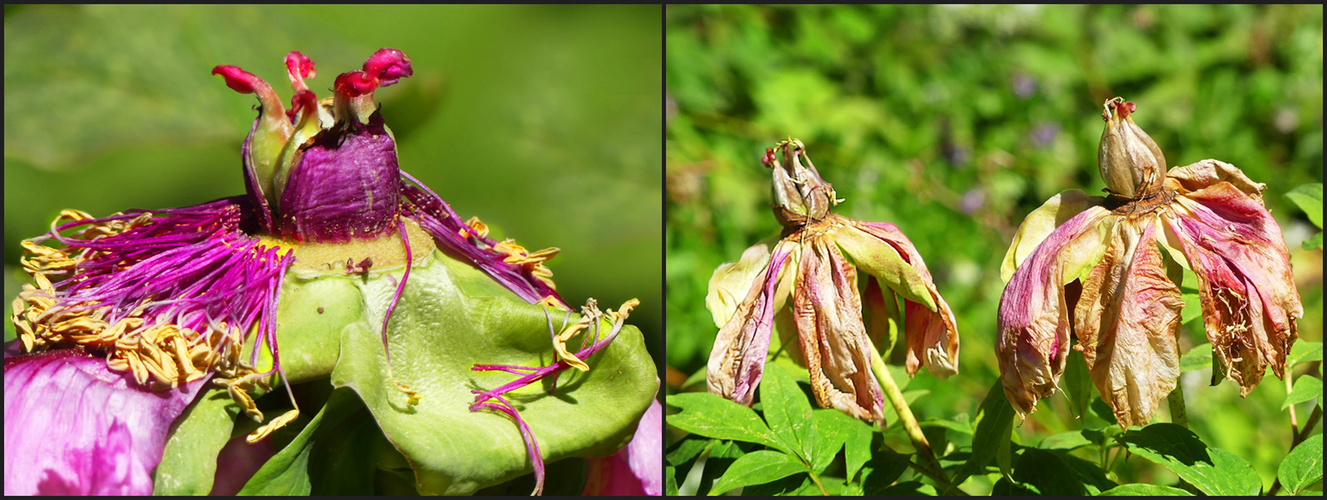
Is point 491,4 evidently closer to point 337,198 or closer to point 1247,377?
point 337,198

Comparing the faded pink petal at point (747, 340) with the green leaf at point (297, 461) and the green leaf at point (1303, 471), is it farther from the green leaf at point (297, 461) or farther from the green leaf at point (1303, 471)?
the green leaf at point (1303, 471)

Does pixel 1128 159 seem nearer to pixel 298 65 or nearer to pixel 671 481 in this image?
pixel 671 481

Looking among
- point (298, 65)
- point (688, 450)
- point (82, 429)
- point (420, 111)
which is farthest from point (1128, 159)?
point (420, 111)

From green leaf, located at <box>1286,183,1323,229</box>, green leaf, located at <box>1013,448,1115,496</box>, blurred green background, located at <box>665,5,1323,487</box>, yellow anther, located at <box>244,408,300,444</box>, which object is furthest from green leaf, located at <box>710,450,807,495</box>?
blurred green background, located at <box>665,5,1323,487</box>

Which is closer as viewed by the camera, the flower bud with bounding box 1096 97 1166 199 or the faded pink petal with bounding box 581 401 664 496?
the flower bud with bounding box 1096 97 1166 199

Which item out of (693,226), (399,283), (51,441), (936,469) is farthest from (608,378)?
(693,226)

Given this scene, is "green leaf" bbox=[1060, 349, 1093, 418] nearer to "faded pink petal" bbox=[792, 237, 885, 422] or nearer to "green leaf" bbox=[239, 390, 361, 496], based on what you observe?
"faded pink petal" bbox=[792, 237, 885, 422]
